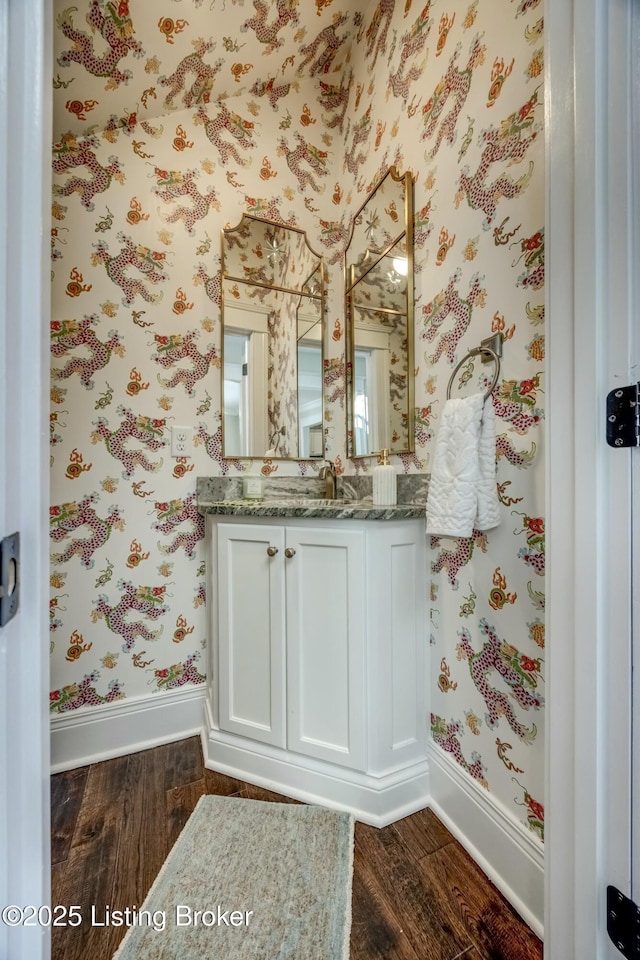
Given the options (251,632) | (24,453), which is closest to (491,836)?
(251,632)

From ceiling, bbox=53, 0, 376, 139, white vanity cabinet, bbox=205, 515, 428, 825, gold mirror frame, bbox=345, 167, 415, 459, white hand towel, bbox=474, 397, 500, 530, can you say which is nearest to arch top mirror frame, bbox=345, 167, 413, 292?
gold mirror frame, bbox=345, 167, 415, 459

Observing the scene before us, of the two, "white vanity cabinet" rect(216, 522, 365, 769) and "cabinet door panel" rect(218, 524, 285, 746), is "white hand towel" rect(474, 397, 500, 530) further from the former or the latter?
"cabinet door panel" rect(218, 524, 285, 746)

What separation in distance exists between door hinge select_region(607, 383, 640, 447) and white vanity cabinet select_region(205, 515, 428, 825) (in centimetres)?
65

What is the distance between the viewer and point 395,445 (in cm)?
140

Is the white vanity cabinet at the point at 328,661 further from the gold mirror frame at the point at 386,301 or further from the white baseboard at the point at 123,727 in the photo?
the gold mirror frame at the point at 386,301

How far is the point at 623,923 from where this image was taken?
0.57 m

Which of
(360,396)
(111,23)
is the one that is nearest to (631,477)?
(360,396)

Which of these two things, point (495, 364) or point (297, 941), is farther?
point (495, 364)

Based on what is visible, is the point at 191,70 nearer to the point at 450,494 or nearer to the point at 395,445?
the point at 395,445

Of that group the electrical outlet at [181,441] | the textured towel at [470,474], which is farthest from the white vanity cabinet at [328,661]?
the electrical outlet at [181,441]

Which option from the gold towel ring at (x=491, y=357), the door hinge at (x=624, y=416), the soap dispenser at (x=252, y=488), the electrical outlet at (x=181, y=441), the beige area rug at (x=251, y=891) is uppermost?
the gold towel ring at (x=491, y=357)

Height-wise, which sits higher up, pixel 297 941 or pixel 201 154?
pixel 201 154

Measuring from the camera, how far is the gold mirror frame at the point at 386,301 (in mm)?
1312

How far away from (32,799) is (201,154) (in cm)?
203
